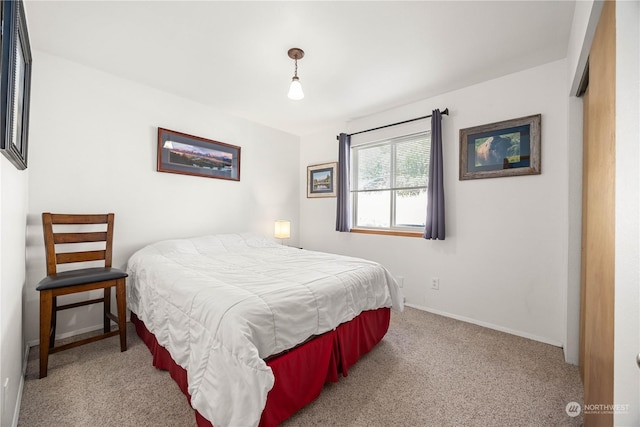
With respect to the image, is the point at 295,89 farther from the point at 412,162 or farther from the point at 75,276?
the point at 75,276

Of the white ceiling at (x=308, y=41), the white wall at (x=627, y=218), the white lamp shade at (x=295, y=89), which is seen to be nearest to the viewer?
the white wall at (x=627, y=218)

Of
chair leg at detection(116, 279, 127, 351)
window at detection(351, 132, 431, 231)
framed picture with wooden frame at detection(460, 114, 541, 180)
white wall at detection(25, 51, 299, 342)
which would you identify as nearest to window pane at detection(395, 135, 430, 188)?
window at detection(351, 132, 431, 231)

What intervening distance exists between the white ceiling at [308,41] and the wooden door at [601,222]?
83 cm

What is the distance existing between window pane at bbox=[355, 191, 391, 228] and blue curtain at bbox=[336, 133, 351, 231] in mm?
196

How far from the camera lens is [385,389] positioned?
67.6 inches

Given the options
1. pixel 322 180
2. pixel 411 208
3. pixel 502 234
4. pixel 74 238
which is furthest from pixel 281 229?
pixel 502 234

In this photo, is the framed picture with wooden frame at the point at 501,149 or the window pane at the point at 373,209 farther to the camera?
the window pane at the point at 373,209

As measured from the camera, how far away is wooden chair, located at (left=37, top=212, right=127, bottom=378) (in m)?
1.82

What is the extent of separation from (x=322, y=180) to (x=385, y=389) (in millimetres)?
3039

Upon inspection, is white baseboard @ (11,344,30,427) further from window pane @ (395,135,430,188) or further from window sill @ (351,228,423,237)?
window pane @ (395,135,430,188)

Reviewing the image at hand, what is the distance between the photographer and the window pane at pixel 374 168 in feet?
11.8

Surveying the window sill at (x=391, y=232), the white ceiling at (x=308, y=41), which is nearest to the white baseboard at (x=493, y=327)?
the window sill at (x=391, y=232)

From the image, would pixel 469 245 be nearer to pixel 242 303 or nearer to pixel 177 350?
pixel 242 303

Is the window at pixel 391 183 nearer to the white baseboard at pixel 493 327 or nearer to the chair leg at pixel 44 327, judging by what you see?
the white baseboard at pixel 493 327
